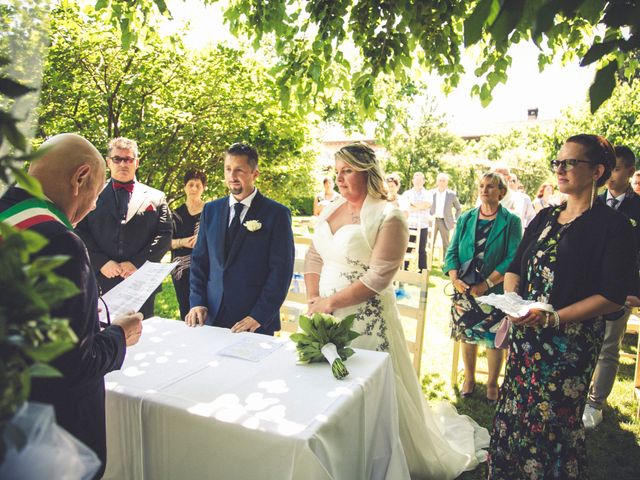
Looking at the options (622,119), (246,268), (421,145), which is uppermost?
(622,119)

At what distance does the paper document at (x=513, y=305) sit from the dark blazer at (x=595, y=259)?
0.58ft

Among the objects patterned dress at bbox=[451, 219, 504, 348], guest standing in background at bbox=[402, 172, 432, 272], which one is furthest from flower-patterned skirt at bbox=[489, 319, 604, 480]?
guest standing in background at bbox=[402, 172, 432, 272]

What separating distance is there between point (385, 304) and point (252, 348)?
106 cm

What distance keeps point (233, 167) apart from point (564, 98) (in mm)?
25865

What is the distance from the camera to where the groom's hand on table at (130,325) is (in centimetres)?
181

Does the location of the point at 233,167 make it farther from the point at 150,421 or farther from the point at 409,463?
the point at 409,463

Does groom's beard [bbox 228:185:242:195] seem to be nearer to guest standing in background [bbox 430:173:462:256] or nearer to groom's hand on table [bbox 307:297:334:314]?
groom's hand on table [bbox 307:297:334:314]

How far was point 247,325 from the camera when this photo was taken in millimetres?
2982

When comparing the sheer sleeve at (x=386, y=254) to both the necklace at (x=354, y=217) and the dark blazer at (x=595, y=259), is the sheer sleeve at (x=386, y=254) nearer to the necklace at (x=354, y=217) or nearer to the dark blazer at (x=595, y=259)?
the necklace at (x=354, y=217)

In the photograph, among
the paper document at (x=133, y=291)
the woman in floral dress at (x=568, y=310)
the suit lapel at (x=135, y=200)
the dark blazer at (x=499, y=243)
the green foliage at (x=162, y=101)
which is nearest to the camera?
the paper document at (x=133, y=291)

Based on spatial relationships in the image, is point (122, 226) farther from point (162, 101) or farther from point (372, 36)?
point (162, 101)

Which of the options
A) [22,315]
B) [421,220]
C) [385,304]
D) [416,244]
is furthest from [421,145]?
[22,315]

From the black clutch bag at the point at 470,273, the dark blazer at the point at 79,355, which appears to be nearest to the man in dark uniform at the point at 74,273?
the dark blazer at the point at 79,355

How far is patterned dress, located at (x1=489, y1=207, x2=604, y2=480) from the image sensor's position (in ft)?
8.30
